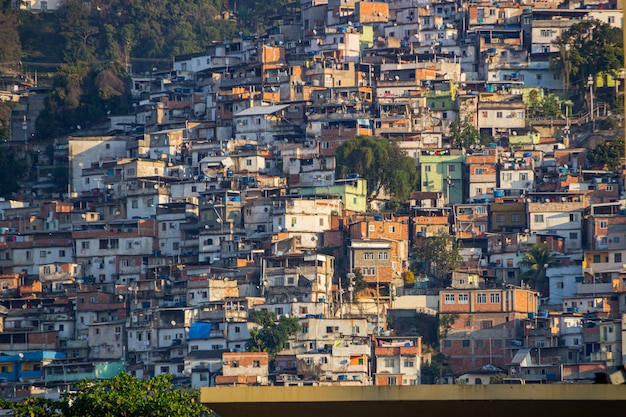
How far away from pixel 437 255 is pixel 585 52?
1357 cm

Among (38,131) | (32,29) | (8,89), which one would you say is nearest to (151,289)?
(38,131)

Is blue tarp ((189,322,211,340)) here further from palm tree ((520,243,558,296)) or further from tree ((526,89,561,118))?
tree ((526,89,561,118))

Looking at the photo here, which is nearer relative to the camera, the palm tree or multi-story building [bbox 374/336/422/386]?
multi-story building [bbox 374/336/422/386]

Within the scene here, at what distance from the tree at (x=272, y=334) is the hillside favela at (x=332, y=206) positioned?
70 millimetres

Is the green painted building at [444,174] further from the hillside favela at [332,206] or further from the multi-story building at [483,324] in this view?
the multi-story building at [483,324]

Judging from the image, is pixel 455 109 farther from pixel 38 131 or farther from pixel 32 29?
pixel 32 29

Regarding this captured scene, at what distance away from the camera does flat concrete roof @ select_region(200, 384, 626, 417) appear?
22.9 ft

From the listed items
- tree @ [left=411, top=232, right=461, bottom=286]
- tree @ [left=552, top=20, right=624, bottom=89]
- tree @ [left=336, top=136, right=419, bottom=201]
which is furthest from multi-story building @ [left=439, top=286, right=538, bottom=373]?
tree @ [left=552, top=20, right=624, bottom=89]

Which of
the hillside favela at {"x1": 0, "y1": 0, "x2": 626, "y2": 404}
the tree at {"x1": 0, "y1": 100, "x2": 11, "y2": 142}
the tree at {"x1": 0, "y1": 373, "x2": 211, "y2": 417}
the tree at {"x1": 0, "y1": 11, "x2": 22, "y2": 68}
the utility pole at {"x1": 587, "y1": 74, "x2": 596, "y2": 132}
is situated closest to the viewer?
the tree at {"x1": 0, "y1": 373, "x2": 211, "y2": 417}

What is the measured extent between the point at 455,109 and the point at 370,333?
1481 centimetres

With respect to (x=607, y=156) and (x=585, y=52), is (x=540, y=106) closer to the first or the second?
(x=585, y=52)

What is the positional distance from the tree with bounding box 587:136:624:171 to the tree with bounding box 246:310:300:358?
46.2 ft

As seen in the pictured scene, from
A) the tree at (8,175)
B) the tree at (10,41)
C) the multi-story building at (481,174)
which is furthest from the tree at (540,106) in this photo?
the tree at (10,41)

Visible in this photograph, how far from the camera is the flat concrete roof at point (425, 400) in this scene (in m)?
6.99
